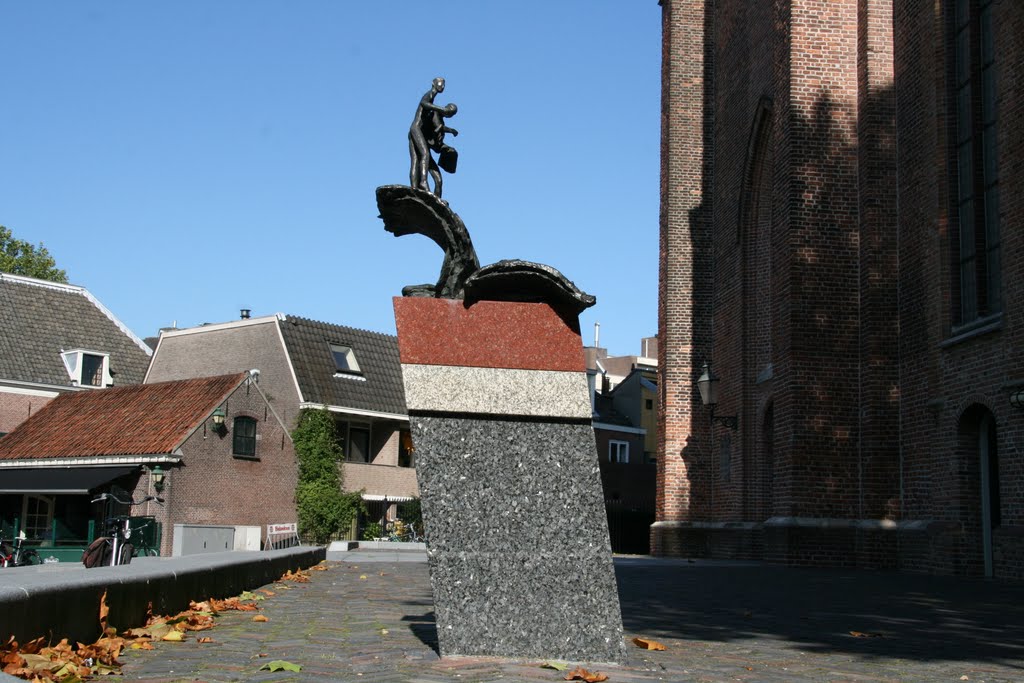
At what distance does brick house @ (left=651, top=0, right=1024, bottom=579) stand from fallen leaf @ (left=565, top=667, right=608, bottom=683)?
35.6 ft

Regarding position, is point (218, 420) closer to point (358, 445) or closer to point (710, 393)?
point (358, 445)

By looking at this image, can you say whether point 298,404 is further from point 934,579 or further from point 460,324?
point 460,324

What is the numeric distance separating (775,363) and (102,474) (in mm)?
19846

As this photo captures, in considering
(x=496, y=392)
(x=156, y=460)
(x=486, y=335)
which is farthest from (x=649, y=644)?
(x=156, y=460)

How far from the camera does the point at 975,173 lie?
16.4 metres

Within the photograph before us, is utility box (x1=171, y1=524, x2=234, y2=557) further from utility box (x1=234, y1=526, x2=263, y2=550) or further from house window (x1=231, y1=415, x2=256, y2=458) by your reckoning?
house window (x1=231, y1=415, x2=256, y2=458)

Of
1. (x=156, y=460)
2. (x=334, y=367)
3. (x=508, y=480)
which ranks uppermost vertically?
(x=334, y=367)

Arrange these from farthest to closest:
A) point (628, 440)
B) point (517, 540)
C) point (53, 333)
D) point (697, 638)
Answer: point (628, 440)
point (53, 333)
point (697, 638)
point (517, 540)

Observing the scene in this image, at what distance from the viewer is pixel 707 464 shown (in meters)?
25.8

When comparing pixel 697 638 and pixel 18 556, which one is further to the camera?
pixel 18 556

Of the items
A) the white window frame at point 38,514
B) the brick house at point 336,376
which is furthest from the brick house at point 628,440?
the white window frame at point 38,514

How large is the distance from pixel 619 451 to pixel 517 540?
47.5m

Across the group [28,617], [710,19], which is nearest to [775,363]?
[710,19]

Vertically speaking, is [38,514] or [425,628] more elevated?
[38,514]
